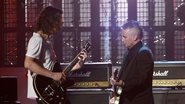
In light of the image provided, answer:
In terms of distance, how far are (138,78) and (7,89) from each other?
7.58 feet

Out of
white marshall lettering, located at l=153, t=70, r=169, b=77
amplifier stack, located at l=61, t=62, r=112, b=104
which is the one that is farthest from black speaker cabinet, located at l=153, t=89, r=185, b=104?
amplifier stack, located at l=61, t=62, r=112, b=104

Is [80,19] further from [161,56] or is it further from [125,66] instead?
[125,66]

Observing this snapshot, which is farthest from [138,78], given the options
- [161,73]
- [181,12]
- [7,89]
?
[181,12]

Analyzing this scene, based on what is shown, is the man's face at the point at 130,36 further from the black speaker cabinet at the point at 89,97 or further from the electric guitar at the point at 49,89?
the black speaker cabinet at the point at 89,97

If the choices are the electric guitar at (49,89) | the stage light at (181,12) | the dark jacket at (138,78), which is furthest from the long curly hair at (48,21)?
the stage light at (181,12)

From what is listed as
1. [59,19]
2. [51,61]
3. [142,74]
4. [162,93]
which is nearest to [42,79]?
[51,61]

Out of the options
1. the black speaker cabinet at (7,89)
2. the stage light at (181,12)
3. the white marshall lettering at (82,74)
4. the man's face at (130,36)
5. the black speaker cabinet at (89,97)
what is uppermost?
the stage light at (181,12)

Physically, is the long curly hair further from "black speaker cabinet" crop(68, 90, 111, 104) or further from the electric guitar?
"black speaker cabinet" crop(68, 90, 111, 104)

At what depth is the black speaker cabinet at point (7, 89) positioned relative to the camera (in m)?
6.16

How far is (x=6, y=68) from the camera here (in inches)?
346

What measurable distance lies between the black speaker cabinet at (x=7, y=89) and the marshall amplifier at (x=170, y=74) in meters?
2.04

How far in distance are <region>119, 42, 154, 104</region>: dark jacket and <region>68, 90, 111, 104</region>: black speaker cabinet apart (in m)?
1.62

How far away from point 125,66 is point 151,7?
3.88 meters

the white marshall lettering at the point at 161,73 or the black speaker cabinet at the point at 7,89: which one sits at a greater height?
the white marshall lettering at the point at 161,73
